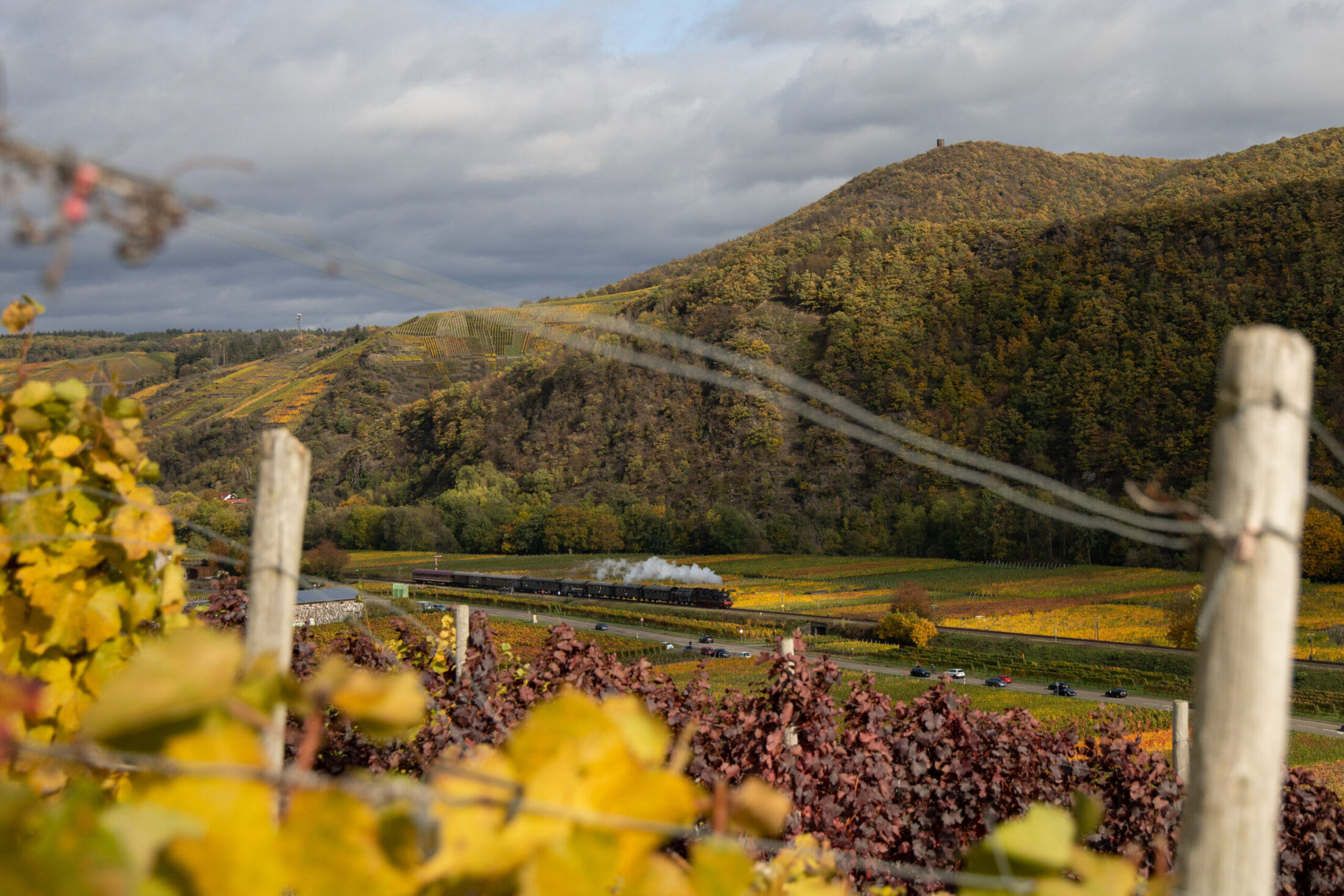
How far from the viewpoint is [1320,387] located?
50.5 meters

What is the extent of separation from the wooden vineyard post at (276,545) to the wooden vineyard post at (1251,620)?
1.62m

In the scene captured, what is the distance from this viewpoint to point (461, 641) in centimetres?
644

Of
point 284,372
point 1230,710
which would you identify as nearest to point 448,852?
point 1230,710

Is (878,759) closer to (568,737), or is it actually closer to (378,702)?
(568,737)

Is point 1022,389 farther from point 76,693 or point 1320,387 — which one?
point 76,693

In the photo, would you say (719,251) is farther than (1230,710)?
Yes

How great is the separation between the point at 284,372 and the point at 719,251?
6298 cm

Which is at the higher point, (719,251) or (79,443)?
(719,251)

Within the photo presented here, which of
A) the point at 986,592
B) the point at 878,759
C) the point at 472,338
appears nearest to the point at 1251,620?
the point at 878,759

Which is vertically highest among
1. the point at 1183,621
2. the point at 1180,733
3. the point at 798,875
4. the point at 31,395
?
the point at 31,395

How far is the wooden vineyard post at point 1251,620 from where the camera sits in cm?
123

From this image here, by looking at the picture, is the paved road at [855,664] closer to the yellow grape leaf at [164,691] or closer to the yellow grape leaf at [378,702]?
the yellow grape leaf at [378,702]

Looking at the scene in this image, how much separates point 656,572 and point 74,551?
4992 cm

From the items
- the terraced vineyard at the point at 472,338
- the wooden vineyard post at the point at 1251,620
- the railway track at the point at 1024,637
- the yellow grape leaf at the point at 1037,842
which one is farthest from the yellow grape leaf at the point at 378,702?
the terraced vineyard at the point at 472,338
